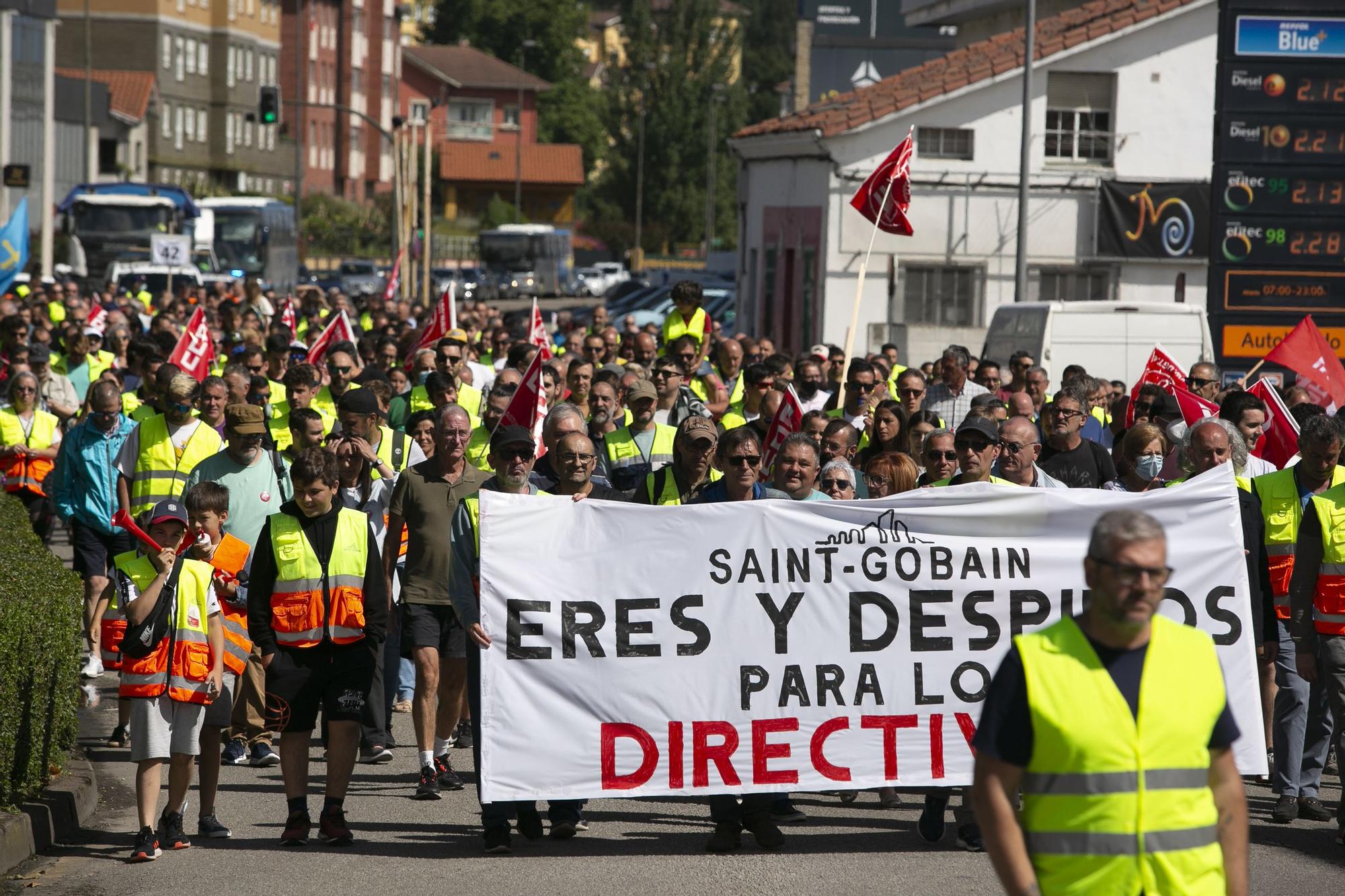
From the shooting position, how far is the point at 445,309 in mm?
18875

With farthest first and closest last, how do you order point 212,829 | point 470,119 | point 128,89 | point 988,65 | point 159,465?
point 470,119, point 128,89, point 988,65, point 159,465, point 212,829

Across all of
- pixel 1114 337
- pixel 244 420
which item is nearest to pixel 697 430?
pixel 244 420

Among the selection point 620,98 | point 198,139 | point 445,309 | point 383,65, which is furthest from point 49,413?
point 383,65

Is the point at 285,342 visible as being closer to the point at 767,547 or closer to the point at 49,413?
the point at 49,413

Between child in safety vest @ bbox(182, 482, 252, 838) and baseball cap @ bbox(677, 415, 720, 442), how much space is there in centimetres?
209

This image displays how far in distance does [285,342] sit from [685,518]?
8369mm

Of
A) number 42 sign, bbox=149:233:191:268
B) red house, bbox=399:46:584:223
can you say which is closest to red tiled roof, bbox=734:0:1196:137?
number 42 sign, bbox=149:233:191:268

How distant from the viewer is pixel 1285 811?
9.18 metres

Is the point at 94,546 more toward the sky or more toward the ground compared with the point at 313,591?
more toward the ground

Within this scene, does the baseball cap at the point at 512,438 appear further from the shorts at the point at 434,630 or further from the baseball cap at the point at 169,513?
the baseball cap at the point at 169,513

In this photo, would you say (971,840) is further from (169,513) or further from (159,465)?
(159,465)

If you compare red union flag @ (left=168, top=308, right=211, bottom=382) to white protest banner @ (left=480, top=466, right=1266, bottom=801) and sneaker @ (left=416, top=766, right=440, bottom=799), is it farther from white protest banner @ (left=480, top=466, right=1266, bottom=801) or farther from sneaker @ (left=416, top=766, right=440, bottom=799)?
white protest banner @ (left=480, top=466, right=1266, bottom=801)

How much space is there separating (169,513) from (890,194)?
9703 millimetres

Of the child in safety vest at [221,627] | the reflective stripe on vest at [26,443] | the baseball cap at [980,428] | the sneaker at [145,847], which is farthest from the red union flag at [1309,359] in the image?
A: the sneaker at [145,847]
